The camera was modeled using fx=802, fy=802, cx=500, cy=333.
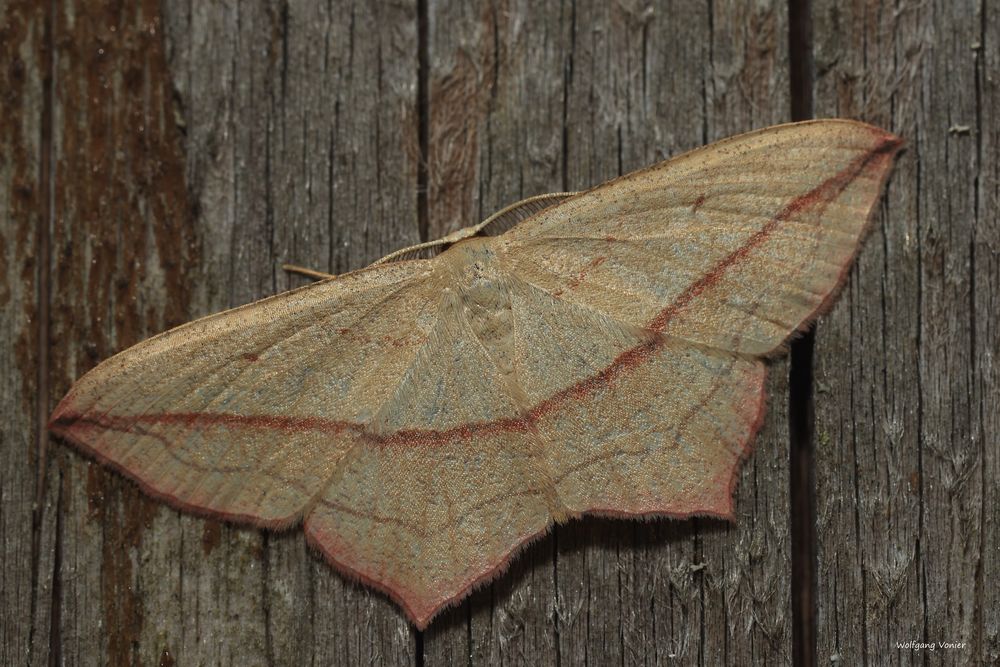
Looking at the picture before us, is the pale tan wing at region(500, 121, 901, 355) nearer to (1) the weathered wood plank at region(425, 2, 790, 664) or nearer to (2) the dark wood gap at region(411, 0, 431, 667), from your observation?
(1) the weathered wood plank at region(425, 2, 790, 664)

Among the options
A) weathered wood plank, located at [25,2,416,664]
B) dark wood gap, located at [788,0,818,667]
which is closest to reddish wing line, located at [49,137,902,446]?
dark wood gap, located at [788,0,818,667]

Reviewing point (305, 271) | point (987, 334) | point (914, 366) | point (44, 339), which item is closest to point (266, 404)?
point (305, 271)

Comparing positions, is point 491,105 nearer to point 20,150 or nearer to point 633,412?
point 633,412

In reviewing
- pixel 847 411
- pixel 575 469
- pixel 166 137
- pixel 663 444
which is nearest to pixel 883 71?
pixel 847 411

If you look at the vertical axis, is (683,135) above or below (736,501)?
above

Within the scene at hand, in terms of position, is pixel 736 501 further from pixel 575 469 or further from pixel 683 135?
pixel 683 135

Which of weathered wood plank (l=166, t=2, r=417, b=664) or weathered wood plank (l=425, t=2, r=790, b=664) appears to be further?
weathered wood plank (l=166, t=2, r=417, b=664)
